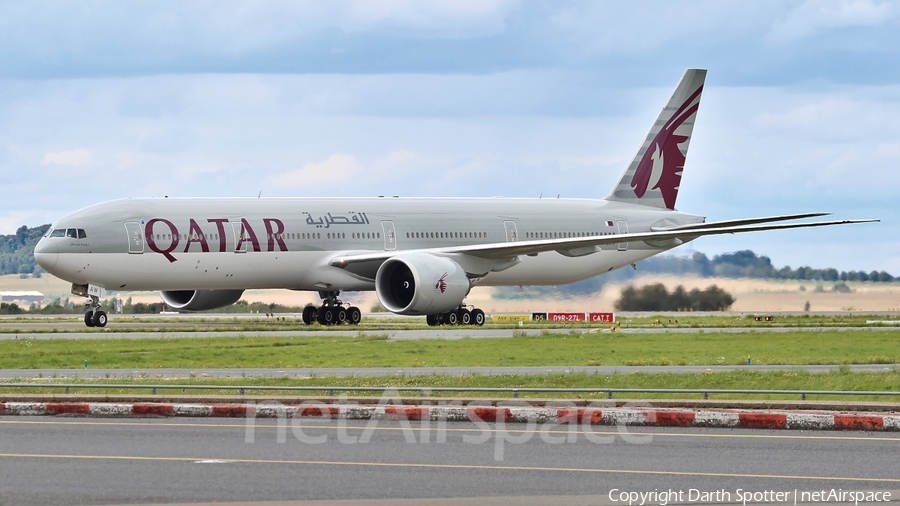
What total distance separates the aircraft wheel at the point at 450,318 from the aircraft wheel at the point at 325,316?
379cm

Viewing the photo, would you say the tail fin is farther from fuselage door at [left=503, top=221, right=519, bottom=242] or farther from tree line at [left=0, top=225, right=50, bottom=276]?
tree line at [left=0, top=225, right=50, bottom=276]

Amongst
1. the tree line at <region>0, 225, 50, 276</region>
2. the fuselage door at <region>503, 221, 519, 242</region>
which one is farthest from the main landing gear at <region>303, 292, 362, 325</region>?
the tree line at <region>0, 225, 50, 276</region>

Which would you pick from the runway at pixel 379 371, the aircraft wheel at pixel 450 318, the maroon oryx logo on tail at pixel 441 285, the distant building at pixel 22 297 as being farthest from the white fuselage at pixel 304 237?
the distant building at pixel 22 297

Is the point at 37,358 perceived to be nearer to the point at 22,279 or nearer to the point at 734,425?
the point at 734,425

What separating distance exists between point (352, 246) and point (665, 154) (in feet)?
50.2

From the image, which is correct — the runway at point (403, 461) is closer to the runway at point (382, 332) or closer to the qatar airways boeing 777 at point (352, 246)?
the runway at point (382, 332)

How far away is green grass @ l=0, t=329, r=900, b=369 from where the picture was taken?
2658cm

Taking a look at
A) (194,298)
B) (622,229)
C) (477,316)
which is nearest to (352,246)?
(477,316)

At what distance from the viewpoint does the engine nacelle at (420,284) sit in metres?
38.7

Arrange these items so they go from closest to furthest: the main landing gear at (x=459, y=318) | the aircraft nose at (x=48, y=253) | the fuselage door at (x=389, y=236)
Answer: the aircraft nose at (x=48, y=253) → the main landing gear at (x=459, y=318) → the fuselage door at (x=389, y=236)

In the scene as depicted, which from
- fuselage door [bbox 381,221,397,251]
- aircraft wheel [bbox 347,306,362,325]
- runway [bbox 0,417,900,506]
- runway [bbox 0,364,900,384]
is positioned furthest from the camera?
fuselage door [bbox 381,221,397,251]

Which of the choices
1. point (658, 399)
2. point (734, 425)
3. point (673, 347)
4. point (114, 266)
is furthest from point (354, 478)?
point (114, 266)

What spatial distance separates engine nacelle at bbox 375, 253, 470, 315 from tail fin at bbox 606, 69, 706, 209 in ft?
42.4

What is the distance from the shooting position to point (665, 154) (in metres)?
51.7
